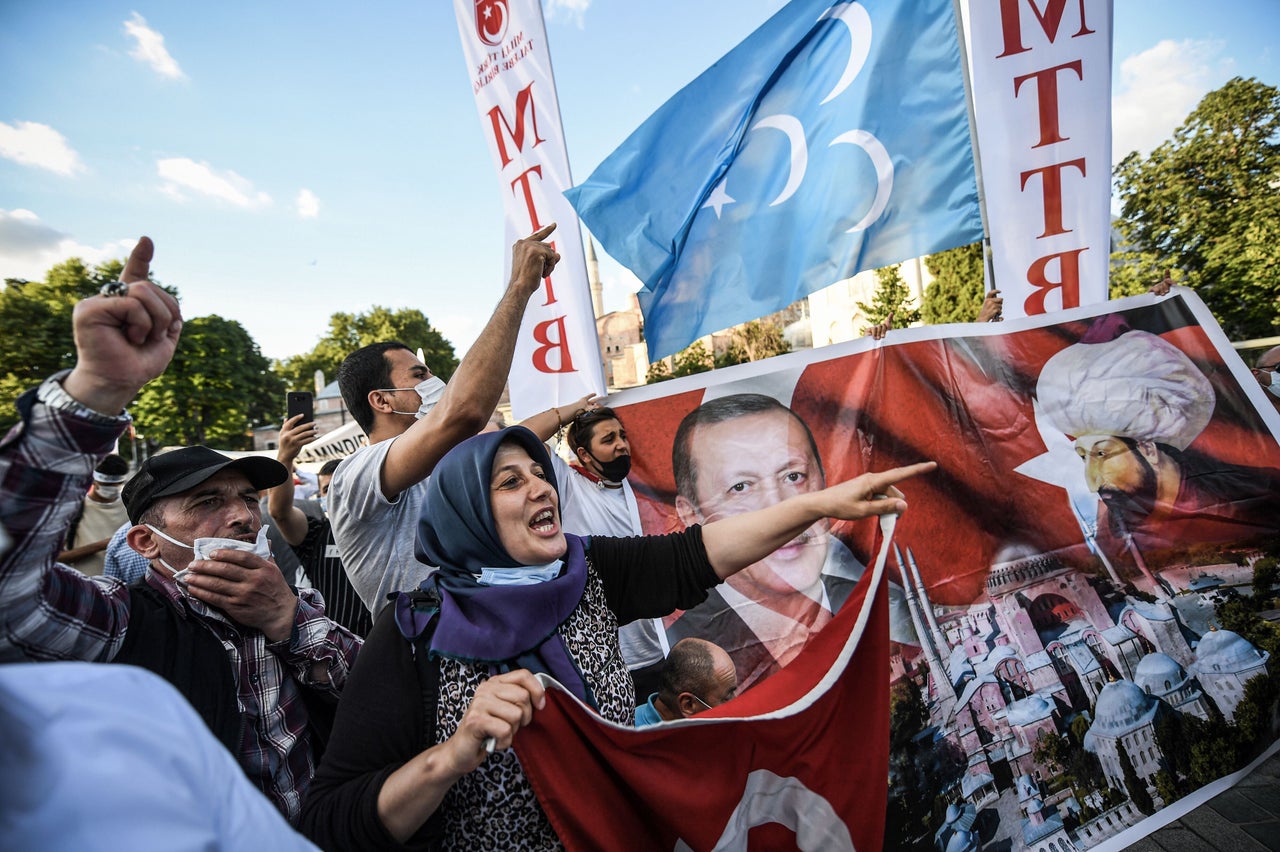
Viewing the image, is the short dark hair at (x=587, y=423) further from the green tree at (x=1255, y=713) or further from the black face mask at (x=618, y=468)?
the green tree at (x=1255, y=713)

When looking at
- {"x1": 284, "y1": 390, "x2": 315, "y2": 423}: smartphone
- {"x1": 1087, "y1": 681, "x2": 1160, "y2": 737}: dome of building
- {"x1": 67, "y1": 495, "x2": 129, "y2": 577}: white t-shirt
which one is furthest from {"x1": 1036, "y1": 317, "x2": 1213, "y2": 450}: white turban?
{"x1": 67, "y1": 495, "x2": 129, "y2": 577}: white t-shirt

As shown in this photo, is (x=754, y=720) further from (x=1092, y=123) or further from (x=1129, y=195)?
(x=1129, y=195)

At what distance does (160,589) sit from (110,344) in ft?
3.21

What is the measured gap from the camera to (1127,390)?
118 inches

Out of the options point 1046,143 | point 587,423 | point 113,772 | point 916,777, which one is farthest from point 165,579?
point 1046,143

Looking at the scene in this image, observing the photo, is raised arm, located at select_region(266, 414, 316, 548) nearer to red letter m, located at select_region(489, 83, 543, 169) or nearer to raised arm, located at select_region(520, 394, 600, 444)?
raised arm, located at select_region(520, 394, 600, 444)

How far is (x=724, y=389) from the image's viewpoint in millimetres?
3180

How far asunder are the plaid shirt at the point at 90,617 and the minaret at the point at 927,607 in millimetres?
2171

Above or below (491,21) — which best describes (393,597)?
below

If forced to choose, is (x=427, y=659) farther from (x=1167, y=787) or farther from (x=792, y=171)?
(x=792, y=171)

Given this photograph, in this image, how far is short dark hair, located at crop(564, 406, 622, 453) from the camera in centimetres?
334

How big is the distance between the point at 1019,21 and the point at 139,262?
4181 millimetres

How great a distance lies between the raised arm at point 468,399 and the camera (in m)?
1.96

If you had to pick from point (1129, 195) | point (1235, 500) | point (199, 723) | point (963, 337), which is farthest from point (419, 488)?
point (1129, 195)
